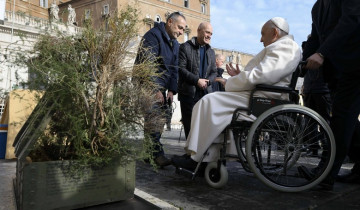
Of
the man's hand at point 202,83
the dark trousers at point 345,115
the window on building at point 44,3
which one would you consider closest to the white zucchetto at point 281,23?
the dark trousers at point 345,115

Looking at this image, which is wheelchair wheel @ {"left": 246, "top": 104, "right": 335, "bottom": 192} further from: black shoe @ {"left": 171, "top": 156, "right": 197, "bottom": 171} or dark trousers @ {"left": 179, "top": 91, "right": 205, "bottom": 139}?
dark trousers @ {"left": 179, "top": 91, "right": 205, "bottom": 139}

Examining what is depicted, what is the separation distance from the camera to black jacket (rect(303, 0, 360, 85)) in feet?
8.09

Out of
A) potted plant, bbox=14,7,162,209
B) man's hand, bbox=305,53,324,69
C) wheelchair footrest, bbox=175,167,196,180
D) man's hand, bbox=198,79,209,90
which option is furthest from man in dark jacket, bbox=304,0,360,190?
potted plant, bbox=14,7,162,209

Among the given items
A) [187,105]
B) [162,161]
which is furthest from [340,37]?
[162,161]

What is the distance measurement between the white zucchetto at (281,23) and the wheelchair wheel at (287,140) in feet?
2.83

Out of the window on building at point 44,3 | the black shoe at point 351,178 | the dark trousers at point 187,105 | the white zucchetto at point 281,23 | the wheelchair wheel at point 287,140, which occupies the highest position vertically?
the window on building at point 44,3

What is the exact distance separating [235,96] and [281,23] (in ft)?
2.90

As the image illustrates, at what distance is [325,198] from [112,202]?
156 centimetres

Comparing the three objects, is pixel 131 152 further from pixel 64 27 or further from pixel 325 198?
pixel 325 198

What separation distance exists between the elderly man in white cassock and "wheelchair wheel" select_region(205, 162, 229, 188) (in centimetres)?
8

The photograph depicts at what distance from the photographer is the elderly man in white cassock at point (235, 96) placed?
2.51 m

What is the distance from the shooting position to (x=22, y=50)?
2.03m

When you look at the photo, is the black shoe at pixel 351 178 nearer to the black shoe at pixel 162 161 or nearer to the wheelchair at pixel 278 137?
the wheelchair at pixel 278 137

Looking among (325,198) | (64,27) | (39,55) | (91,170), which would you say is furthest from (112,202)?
(325,198)
